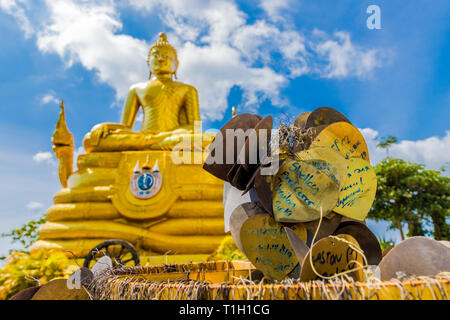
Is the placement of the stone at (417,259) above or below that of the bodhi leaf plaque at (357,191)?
below

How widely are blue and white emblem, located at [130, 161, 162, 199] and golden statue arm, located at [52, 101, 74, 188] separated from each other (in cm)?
149

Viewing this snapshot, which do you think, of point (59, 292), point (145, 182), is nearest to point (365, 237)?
point (59, 292)

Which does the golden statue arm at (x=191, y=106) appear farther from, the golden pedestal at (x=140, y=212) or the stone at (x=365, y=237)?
the stone at (x=365, y=237)

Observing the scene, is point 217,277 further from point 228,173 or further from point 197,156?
point 197,156

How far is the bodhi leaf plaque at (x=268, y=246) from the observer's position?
0.83m

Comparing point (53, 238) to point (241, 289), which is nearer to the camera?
point (241, 289)

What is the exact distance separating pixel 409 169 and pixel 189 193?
18.3ft

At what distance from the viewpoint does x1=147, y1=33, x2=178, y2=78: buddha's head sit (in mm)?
5793

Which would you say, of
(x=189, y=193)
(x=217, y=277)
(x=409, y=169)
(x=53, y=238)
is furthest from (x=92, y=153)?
(x=409, y=169)

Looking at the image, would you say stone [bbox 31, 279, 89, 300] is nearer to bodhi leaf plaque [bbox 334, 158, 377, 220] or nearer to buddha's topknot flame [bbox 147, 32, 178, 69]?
bodhi leaf plaque [bbox 334, 158, 377, 220]

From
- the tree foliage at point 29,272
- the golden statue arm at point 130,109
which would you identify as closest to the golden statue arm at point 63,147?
the golden statue arm at point 130,109

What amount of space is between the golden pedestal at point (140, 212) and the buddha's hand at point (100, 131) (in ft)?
1.50
